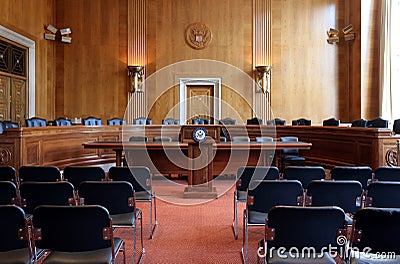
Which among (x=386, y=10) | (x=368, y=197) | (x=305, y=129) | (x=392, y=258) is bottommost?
(x=392, y=258)

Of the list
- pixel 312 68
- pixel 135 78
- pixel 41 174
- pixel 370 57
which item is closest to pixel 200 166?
pixel 41 174

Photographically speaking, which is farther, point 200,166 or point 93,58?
point 93,58

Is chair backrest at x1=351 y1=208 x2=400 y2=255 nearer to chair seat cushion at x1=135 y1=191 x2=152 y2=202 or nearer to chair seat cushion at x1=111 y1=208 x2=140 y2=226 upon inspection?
chair seat cushion at x1=111 y1=208 x2=140 y2=226

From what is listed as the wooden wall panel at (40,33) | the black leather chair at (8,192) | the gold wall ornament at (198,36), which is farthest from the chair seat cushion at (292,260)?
the gold wall ornament at (198,36)

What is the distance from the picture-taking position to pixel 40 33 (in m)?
11.5

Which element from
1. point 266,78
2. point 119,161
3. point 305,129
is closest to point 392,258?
point 119,161

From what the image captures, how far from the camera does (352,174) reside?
392cm

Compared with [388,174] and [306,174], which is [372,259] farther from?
[388,174]

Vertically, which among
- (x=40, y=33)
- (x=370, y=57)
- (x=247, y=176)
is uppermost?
(x=40, y=33)

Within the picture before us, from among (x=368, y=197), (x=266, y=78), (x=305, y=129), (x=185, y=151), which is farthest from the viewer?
(x=266, y=78)

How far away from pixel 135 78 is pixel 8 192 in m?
9.32

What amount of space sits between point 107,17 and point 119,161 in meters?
7.49

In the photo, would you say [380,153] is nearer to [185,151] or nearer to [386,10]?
[185,151]

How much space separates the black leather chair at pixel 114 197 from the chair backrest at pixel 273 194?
1.04m
